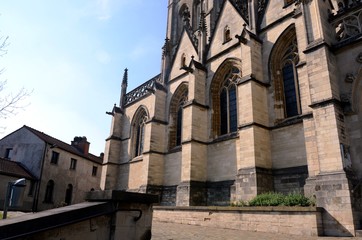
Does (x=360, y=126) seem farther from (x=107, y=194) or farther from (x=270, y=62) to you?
(x=107, y=194)

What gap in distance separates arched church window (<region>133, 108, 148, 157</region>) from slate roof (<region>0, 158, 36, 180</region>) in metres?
9.04

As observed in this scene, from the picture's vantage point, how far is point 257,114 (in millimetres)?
12742

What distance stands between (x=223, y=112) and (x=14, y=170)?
1737 cm

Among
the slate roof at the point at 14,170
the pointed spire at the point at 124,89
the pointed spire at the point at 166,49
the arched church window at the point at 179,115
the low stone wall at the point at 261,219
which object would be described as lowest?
the low stone wall at the point at 261,219

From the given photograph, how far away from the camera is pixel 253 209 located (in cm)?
878

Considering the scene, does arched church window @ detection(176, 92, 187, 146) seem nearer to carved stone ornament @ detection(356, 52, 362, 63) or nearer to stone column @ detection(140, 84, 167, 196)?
stone column @ detection(140, 84, 167, 196)

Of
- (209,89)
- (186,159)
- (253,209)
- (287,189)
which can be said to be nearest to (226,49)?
(209,89)

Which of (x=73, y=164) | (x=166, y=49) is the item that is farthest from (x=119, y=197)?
(x=73, y=164)

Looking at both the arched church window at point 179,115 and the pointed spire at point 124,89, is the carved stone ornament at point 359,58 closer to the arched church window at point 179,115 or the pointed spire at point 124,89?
the arched church window at point 179,115

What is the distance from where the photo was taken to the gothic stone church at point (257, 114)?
881 centimetres

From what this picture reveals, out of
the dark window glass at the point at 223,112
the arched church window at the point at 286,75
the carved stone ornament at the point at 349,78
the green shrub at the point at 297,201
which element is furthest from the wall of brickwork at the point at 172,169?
the carved stone ornament at the point at 349,78

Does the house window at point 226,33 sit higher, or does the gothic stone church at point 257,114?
the house window at point 226,33

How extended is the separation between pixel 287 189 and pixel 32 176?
2090cm

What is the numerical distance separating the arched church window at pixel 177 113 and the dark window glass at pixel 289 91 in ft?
25.7
